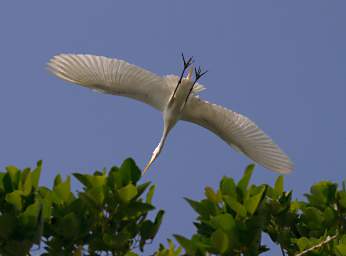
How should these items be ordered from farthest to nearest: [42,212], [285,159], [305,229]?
[285,159] → [305,229] → [42,212]

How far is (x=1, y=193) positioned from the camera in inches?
215

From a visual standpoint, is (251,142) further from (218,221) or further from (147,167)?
(218,221)

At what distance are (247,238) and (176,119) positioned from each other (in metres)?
4.63

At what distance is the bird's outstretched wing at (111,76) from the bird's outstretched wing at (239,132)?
37 centimetres

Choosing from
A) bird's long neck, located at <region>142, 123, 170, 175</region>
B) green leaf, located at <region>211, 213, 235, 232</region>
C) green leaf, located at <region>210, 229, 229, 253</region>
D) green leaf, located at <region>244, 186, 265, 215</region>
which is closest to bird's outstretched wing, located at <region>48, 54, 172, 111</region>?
bird's long neck, located at <region>142, 123, 170, 175</region>

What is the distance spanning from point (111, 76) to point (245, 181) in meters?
4.31

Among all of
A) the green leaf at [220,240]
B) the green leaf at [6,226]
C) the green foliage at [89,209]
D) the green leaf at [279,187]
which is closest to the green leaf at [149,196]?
the green foliage at [89,209]

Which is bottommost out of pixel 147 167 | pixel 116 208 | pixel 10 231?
pixel 10 231

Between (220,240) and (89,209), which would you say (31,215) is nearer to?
(89,209)

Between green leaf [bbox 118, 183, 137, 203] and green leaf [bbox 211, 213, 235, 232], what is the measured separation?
1.66ft

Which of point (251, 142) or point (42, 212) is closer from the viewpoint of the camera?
point (42, 212)

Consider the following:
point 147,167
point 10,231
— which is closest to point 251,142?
point 147,167

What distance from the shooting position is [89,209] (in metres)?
5.49

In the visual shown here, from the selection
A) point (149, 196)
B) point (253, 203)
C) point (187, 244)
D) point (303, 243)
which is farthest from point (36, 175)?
point (303, 243)
